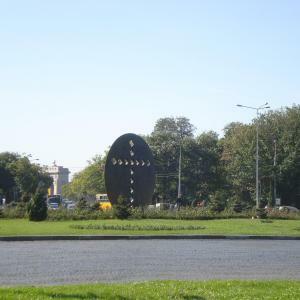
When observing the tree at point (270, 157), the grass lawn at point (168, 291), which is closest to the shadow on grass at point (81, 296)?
the grass lawn at point (168, 291)

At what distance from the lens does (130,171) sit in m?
43.2

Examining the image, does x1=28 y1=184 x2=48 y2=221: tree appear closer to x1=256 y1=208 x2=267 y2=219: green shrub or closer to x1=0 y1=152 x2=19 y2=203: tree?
x1=256 y1=208 x2=267 y2=219: green shrub

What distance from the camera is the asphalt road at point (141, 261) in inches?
512

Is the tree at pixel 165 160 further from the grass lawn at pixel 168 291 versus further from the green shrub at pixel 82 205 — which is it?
the grass lawn at pixel 168 291

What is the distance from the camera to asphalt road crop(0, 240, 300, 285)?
42.7ft

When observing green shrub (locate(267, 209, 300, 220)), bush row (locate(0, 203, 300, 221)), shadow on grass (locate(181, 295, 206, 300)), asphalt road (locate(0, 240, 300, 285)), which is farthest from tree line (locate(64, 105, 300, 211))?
shadow on grass (locate(181, 295, 206, 300))

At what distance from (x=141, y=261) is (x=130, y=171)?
27140 mm

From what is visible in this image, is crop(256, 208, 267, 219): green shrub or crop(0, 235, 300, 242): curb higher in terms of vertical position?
crop(256, 208, 267, 219): green shrub

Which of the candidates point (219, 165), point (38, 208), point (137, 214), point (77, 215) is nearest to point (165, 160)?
point (219, 165)

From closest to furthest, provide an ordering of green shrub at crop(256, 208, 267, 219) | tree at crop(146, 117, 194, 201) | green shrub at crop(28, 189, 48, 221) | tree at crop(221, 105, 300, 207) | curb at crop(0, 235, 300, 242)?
curb at crop(0, 235, 300, 242), green shrub at crop(28, 189, 48, 221), green shrub at crop(256, 208, 267, 219), tree at crop(221, 105, 300, 207), tree at crop(146, 117, 194, 201)

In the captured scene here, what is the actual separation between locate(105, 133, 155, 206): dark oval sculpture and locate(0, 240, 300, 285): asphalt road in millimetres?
19525

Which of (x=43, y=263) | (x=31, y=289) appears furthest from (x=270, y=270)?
(x=31, y=289)

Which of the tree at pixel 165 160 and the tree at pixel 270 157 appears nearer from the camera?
the tree at pixel 270 157

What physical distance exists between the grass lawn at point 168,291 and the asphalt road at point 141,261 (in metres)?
1.80
